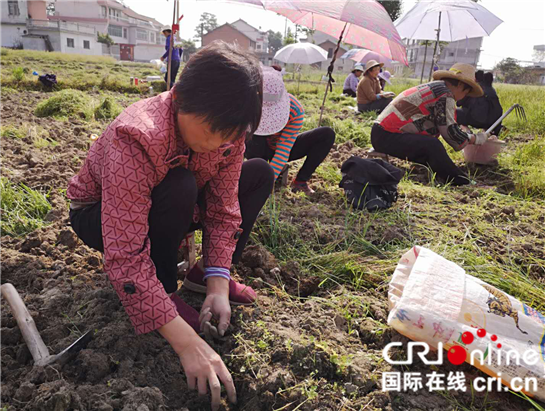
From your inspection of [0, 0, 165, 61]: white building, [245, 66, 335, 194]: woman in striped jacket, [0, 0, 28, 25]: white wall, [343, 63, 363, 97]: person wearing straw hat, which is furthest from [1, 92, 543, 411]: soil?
[0, 0, 28, 25]: white wall

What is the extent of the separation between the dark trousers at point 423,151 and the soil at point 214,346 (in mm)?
1927

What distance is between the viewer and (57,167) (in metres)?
2.96

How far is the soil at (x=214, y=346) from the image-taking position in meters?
1.20

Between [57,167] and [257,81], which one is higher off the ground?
[257,81]

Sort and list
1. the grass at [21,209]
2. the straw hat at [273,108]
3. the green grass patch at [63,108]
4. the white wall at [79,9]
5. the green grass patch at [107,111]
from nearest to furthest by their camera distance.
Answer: the grass at [21,209] → the straw hat at [273,108] → the green grass patch at [63,108] → the green grass patch at [107,111] → the white wall at [79,9]

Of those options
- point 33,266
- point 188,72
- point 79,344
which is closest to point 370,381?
point 79,344

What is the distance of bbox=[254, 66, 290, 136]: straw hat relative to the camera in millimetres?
2475

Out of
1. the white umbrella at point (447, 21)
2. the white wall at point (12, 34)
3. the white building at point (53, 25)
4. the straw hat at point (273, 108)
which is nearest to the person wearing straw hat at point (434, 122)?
the straw hat at point (273, 108)

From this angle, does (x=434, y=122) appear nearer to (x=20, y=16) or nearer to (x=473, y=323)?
(x=473, y=323)

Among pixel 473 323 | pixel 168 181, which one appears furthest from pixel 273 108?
pixel 473 323

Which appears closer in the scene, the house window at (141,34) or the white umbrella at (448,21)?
the white umbrella at (448,21)

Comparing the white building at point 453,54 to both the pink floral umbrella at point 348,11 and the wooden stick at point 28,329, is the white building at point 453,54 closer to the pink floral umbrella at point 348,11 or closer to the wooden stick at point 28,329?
the pink floral umbrella at point 348,11

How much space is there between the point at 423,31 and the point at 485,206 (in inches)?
148

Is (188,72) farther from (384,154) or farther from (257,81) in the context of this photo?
(384,154)
